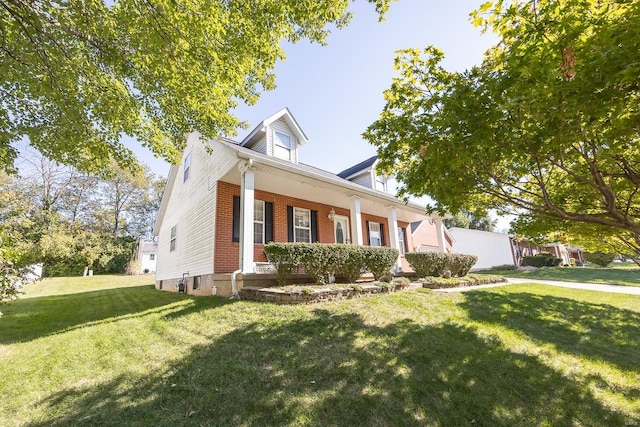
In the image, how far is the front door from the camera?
516 inches

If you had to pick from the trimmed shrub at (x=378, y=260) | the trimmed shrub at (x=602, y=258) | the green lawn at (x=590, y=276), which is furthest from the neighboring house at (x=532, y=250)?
the trimmed shrub at (x=378, y=260)

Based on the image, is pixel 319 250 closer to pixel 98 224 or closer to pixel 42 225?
pixel 42 225

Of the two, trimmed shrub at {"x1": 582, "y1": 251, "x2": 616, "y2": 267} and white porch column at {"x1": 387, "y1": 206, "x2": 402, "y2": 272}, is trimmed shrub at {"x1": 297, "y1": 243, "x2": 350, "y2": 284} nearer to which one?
white porch column at {"x1": 387, "y1": 206, "x2": 402, "y2": 272}

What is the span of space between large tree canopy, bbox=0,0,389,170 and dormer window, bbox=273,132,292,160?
4.08 metres

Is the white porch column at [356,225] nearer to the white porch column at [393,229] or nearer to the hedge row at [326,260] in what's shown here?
the hedge row at [326,260]

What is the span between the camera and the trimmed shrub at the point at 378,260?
8.91 m

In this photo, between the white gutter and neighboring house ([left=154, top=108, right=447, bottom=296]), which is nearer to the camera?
the white gutter

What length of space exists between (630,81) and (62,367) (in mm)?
7057

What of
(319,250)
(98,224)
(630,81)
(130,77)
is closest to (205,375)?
(319,250)

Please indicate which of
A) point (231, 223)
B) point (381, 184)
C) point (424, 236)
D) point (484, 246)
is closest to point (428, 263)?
point (381, 184)

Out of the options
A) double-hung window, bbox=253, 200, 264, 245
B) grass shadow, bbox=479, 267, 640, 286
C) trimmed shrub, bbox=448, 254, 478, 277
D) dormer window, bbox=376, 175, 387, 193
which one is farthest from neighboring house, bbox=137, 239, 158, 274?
grass shadow, bbox=479, 267, 640, 286

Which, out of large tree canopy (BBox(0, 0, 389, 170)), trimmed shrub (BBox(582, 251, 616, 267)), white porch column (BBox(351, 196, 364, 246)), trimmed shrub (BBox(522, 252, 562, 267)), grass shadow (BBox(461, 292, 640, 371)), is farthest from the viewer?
trimmed shrub (BBox(522, 252, 562, 267))

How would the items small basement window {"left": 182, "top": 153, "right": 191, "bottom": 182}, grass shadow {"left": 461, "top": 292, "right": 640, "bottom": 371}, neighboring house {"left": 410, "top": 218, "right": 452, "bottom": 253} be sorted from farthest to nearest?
neighboring house {"left": 410, "top": 218, "right": 452, "bottom": 253}
small basement window {"left": 182, "top": 153, "right": 191, "bottom": 182}
grass shadow {"left": 461, "top": 292, "right": 640, "bottom": 371}

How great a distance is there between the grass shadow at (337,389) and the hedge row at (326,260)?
2.87 metres
